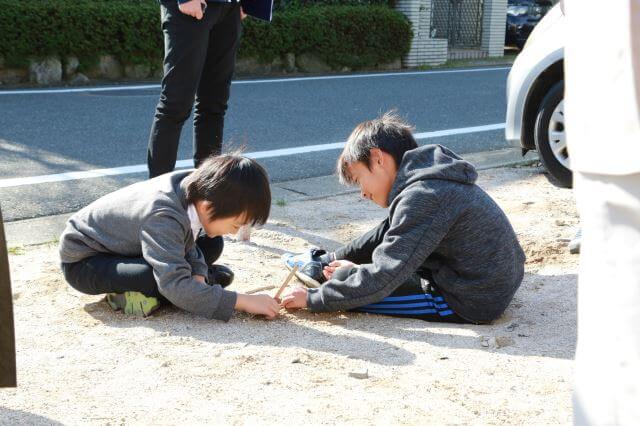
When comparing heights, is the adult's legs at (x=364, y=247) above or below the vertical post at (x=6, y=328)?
below

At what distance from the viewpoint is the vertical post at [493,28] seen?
1905cm

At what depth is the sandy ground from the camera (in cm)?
249

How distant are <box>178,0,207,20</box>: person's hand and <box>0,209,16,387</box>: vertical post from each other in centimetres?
251

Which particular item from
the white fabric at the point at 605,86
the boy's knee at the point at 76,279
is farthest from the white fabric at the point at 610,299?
the boy's knee at the point at 76,279

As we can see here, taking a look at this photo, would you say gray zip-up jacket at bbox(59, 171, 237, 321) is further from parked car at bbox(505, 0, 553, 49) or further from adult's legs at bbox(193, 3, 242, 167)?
parked car at bbox(505, 0, 553, 49)

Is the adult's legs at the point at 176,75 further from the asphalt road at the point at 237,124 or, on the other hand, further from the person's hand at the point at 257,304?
the person's hand at the point at 257,304

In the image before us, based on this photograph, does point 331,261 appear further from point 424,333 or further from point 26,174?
point 26,174

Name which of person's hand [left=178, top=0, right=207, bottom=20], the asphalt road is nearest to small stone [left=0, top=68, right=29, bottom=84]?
the asphalt road

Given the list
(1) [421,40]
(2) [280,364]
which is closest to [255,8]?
(2) [280,364]

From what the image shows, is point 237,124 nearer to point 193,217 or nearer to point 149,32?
point 149,32

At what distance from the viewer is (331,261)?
3.81 metres

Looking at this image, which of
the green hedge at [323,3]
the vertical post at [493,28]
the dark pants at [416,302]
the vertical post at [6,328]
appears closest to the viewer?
the vertical post at [6,328]

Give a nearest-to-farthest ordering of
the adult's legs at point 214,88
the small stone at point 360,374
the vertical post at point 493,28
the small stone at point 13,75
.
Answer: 1. the small stone at point 360,374
2. the adult's legs at point 214,88
3. the small stone at point 13,75
4. the vertical post at point 493,28

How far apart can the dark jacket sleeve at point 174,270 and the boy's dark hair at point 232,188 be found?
139 millimetres
